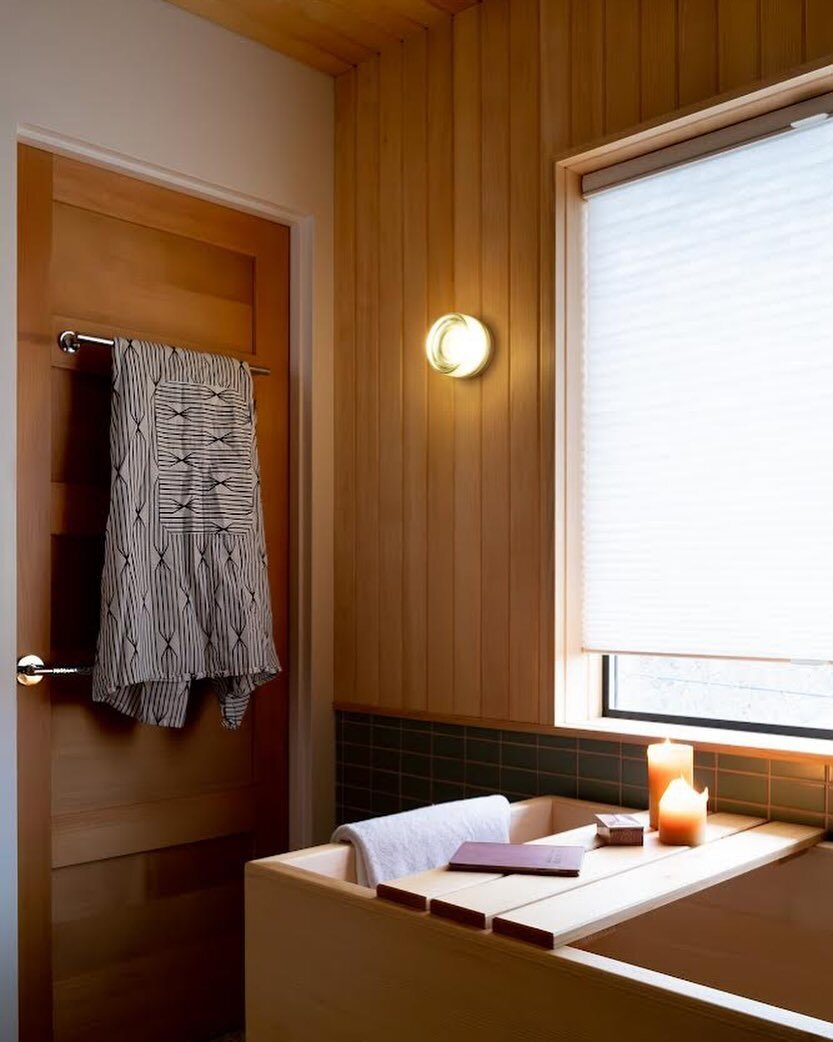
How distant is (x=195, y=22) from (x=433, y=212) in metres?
0.71

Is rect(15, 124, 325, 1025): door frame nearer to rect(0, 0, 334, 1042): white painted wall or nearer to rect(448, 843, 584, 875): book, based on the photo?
rect(0, 0, 334, 1042): white painted wall

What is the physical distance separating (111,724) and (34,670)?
242mm

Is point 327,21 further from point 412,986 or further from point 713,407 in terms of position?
point 412,986

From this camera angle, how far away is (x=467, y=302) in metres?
2.57

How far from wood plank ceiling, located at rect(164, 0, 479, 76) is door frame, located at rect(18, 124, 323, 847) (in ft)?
1.30

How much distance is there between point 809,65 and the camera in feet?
6.45

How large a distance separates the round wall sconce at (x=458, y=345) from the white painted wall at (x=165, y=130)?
0.41 m

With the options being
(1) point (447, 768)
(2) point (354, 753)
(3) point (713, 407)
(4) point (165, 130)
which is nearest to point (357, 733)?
(2) point (354, 753)

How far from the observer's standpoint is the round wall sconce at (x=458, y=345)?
2.50 meters

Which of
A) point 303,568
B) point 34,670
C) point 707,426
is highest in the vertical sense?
point 707,426

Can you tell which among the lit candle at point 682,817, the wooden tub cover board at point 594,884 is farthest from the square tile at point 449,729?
the lit candle at point 682,817

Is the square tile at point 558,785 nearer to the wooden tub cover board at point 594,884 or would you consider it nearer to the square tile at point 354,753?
the wooden tub cover board at point 594,884

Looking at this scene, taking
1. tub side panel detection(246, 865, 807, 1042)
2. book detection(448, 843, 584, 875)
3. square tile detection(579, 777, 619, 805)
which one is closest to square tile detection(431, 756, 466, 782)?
square tile detection(579, 777, 619, 805)

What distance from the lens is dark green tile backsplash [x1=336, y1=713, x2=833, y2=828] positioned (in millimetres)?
2039
